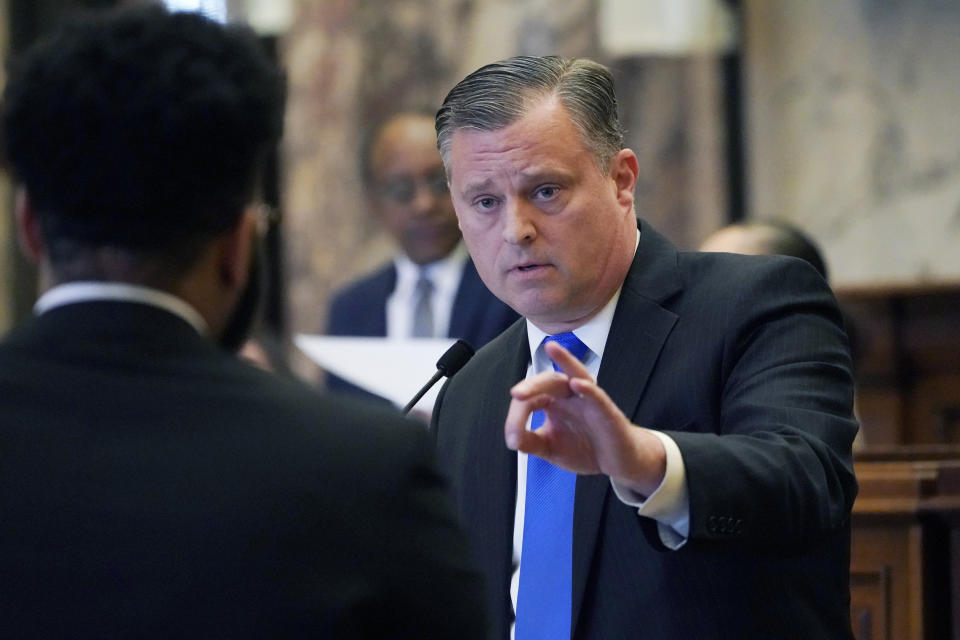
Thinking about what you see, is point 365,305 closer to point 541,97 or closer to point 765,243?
point 765,243

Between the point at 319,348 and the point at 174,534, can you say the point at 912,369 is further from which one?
the point at 174,534

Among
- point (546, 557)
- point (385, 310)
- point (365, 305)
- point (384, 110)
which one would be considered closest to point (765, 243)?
point (385, 310)

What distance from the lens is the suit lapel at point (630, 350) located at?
8.10 feet

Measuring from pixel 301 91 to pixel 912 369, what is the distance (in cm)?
295

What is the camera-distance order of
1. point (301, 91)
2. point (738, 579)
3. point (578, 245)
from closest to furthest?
point (738, 579) → point (578, 245) → point (301, 91)

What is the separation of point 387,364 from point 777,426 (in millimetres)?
1706

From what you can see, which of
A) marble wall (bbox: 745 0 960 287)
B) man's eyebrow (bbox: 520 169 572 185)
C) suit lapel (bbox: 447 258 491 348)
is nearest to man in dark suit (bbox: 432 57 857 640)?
man's eyebrow (bbox: 520 169 572 185)

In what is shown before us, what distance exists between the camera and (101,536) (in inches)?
54.3

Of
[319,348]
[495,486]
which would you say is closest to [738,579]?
[495,486]

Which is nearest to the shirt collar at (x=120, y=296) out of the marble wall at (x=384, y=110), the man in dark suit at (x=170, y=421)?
the man in dark suit at (x=170, y=421)

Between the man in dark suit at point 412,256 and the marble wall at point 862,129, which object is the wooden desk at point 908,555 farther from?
the marble wall at point 862,129

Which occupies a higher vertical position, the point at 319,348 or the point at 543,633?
the point at 319,348

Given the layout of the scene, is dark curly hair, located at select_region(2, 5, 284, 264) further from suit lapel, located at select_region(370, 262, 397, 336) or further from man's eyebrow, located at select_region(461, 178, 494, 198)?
suit lapel, located at select_region(370, 262, 397, 336)

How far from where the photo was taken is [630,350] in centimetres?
259
